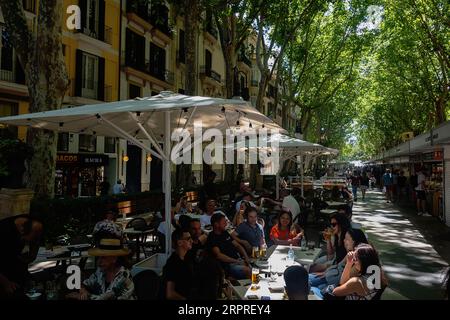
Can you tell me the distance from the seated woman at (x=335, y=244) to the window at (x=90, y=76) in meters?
17.3

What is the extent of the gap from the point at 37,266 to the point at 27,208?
6.52 feet

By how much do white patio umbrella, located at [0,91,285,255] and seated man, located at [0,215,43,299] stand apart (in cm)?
149

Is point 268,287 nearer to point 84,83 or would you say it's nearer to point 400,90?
point 84,83

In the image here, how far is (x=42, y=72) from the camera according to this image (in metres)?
9.48

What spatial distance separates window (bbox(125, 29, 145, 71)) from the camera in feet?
76.8

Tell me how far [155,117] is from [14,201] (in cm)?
435

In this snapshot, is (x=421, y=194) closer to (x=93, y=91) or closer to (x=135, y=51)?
(x=93, y=91)

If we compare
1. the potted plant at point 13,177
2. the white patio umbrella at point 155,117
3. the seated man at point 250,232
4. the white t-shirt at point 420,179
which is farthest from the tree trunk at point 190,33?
the white t-shirt at point 420,179

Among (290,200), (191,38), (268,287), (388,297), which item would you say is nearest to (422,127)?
(191,38)

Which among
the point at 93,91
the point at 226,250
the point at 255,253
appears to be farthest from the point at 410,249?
the point at 93,91

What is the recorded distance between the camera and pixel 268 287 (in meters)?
4.51

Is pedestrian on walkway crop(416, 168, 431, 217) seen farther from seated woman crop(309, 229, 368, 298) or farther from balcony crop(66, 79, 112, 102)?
balcony crop(66, 79, 112, 102)

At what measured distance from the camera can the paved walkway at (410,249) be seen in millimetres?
6992
